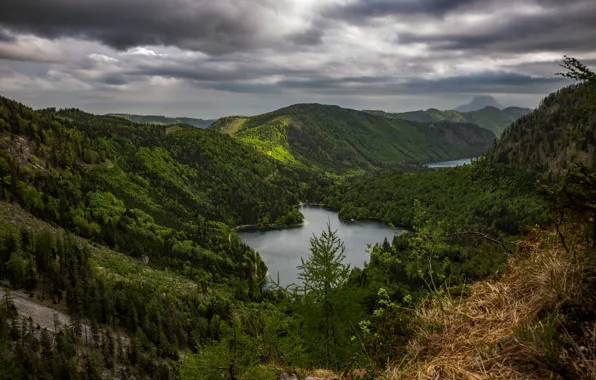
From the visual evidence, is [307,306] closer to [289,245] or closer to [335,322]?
[335,322]

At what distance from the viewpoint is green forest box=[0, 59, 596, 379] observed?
303 inches

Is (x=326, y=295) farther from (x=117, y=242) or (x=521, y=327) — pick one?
(x=117, y=242)

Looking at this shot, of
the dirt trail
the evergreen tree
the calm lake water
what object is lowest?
the calm lake water

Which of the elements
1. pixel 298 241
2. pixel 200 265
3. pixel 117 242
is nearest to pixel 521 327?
pixel 117 242

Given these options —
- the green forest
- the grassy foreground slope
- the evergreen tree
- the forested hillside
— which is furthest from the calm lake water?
Answer: the grassy foreground slope

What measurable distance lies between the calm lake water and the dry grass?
108 m

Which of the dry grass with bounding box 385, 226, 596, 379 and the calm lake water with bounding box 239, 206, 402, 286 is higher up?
the dry grass with bounding box 385, 226, 596, 379

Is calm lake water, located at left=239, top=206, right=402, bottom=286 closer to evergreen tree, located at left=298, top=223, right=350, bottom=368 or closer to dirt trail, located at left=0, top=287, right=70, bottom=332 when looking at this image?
dirt trail, located at left=0, top=287, right=70, bottom=332

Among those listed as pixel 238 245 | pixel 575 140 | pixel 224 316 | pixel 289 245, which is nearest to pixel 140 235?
pixel 238 245

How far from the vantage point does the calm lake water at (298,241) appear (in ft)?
418

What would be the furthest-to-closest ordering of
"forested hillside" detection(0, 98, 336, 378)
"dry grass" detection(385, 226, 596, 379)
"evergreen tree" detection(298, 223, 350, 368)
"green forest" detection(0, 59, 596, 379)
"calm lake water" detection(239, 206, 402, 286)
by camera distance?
"calm lake water" detection(239, 206, 402, 286) → "forested hillside" detection(0, 98, 336, 378) → "evergreen tree" detection(298, 223, 350, 368) → "green forest" detection(0, 59, 596, 379) → "dry grass" detection(385, 226, 596, 379)

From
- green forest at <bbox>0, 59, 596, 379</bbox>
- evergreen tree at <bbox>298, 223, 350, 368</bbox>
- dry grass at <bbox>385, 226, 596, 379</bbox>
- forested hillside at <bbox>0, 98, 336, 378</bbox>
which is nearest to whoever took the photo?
dry grass at <bbox>385, 226, 596, 379</bbox>

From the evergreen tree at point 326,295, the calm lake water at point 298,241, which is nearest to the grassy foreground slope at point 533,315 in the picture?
the evergreen tree at point 326,295

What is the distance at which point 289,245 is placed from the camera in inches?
6097
